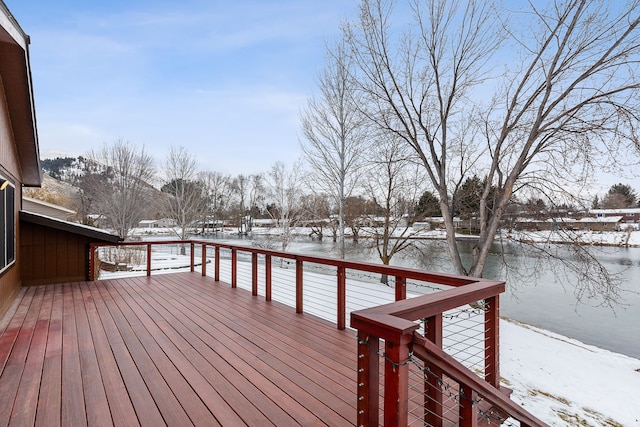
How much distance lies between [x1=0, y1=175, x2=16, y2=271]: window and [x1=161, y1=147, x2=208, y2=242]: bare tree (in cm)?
1531

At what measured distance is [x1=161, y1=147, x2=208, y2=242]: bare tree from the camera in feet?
65.8

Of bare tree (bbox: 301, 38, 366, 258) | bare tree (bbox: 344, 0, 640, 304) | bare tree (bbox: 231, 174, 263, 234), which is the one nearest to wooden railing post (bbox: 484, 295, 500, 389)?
bare tree (bbox: 344, 0, 640, 304)

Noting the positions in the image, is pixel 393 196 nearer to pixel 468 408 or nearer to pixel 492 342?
pixel 492 342


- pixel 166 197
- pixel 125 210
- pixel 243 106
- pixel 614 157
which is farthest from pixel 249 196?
pixel 614 157

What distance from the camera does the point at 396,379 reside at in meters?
Answer: 1.23

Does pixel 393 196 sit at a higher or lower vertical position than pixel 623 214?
higher

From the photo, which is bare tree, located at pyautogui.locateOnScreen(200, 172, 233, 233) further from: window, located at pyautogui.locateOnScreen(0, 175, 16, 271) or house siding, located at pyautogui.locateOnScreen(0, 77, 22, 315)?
window, located at pyautogui.locateOnScreen(0, 175, 16, 271)

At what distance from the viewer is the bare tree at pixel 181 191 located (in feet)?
65.8

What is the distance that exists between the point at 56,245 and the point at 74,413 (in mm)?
5439

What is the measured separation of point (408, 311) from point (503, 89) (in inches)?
347

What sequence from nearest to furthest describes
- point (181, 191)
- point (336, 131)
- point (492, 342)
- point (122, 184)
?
1. point (492, 342)
2. point (336, 131)
3. point (122, 184)
4. point (181, 191)

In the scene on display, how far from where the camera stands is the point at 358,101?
10273mm

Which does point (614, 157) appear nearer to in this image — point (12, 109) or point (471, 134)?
point (471, 134)

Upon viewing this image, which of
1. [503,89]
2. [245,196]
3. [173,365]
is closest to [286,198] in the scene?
[503,89]
